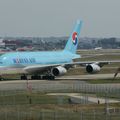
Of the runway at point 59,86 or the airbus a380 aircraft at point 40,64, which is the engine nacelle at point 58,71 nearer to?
the airbus a380 aircraft at point 40,64

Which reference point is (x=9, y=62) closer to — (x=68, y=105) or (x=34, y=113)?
(x=68, y=105)

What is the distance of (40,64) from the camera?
3344 inches

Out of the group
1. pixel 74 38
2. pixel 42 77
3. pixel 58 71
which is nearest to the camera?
pixel 58 71

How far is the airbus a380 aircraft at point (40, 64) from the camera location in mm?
80562

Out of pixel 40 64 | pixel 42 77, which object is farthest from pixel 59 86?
pixel 42 77

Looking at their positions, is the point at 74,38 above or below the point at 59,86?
above

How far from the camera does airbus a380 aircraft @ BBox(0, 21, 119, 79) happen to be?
8056 centimetres

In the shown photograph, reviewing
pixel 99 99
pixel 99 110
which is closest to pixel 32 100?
pixel 99 99

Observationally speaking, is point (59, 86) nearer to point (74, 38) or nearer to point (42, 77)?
point (42, 77)

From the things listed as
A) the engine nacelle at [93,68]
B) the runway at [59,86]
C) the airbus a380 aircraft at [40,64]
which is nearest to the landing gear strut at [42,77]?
the airbus a380 aircraft at [40,64]

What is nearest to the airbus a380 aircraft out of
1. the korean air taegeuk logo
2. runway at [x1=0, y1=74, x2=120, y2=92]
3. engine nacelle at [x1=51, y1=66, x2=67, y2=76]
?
engine nacelle at [x1=51, y1=66, x2=67, y2=76]

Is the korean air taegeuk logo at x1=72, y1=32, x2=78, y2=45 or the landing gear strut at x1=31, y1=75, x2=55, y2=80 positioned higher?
the korean air taegeuk logo at x1=72, y1=32, x2=78, y2=45

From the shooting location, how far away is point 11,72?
3199 inches

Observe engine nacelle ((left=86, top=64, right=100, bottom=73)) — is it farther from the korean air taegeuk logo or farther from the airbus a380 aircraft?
the korean air taegeuk logo
